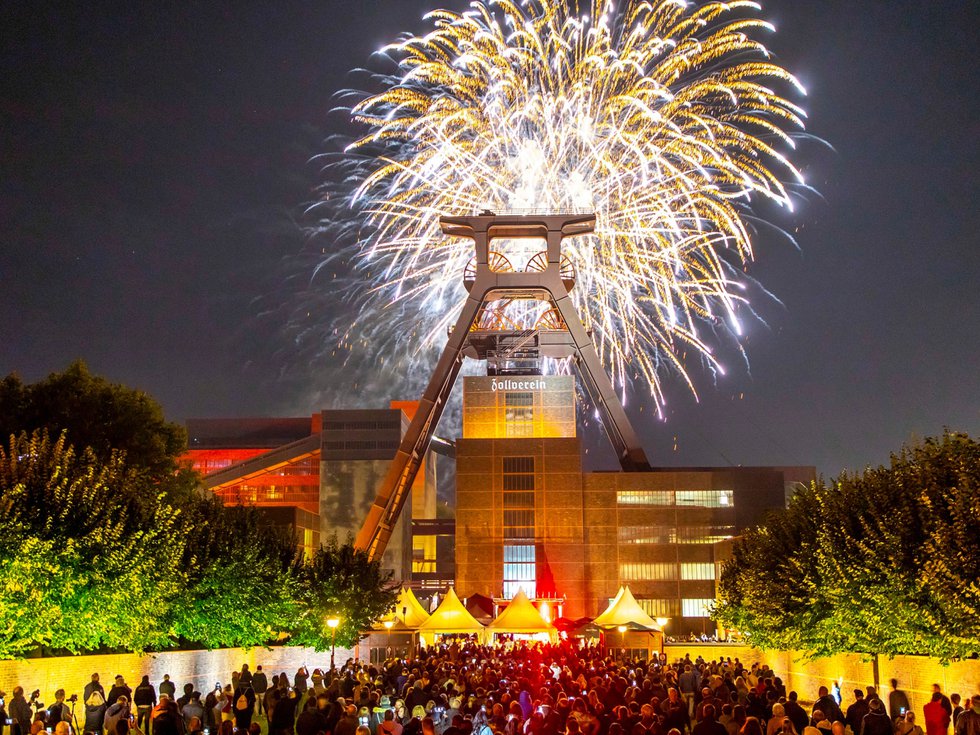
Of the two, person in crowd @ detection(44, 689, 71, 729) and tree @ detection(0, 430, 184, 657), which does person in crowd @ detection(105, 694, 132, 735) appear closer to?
person in crowd @ detection(44, 689, 71, 729)

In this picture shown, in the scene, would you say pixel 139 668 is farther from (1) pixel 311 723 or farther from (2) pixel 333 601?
(2) pixel 333 601

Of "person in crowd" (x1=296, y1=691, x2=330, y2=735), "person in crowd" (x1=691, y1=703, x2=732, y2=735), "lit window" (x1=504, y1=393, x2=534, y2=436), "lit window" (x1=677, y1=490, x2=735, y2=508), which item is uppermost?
"lit window" (x1=504, y1=393, x2=534, y2=436)

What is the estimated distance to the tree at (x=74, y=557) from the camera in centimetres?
2423

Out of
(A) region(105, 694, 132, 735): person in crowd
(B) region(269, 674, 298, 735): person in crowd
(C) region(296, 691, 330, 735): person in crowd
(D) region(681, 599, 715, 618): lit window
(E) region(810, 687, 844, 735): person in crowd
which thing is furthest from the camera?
(D) region(681, 599, 715, 618): lit window

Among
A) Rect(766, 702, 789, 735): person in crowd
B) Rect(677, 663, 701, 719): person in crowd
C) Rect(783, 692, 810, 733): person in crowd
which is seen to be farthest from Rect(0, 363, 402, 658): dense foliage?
Rect(766, 702, 789, 735): person in crowd

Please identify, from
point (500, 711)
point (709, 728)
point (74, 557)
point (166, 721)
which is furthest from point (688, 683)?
point (166, 721)

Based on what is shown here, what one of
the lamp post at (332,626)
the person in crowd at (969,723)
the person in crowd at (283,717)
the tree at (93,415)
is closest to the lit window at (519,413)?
the tree at (93,415)

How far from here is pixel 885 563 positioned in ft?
95.2

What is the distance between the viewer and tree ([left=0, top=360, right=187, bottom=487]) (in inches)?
2221

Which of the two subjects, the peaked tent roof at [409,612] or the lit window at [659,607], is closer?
the peaked tent roof at [409,612]

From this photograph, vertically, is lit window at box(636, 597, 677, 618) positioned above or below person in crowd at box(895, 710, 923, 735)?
below

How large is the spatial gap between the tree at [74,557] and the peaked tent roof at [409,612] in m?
22.3

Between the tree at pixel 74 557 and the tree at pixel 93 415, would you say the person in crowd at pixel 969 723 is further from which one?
the tree at pixel 93 415

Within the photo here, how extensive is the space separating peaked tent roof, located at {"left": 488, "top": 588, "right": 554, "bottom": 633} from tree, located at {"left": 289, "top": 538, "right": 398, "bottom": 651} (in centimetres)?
595
